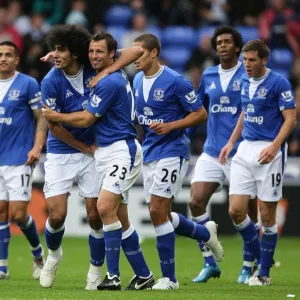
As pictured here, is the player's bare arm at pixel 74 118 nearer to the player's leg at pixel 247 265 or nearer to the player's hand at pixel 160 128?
the player's hand at pixel 160 128

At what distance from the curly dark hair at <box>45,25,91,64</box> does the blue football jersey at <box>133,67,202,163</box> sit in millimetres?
942

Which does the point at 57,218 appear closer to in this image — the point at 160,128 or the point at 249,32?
the point at 160,128

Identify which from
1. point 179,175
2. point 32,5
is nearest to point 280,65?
point 32,5

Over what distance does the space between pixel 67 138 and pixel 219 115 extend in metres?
2.57

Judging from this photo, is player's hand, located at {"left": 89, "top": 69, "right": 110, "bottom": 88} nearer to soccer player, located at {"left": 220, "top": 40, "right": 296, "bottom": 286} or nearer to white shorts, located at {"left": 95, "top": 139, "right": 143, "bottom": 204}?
white shorts, located at {"left": 95, "top": 139, "right": 143, "bottom": 204}

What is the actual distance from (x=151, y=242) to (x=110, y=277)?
7361mm

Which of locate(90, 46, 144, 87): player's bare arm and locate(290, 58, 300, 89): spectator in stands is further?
locate(290, 58, 300, 89): spectator in stands

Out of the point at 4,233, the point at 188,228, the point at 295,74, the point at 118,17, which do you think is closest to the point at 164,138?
the point at 188,228

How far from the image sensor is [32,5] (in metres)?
22.9

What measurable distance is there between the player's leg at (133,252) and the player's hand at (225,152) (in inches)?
76.3

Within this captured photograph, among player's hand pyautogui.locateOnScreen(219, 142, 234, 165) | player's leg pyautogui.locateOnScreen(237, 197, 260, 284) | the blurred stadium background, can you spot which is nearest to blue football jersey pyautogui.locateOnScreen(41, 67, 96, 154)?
player's hand pyautogui.locateOnScreen(219, 142, 234, 165)

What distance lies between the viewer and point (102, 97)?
10.0m

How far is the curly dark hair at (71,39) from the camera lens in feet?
33.9

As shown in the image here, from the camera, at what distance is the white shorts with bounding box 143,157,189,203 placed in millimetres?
10758
